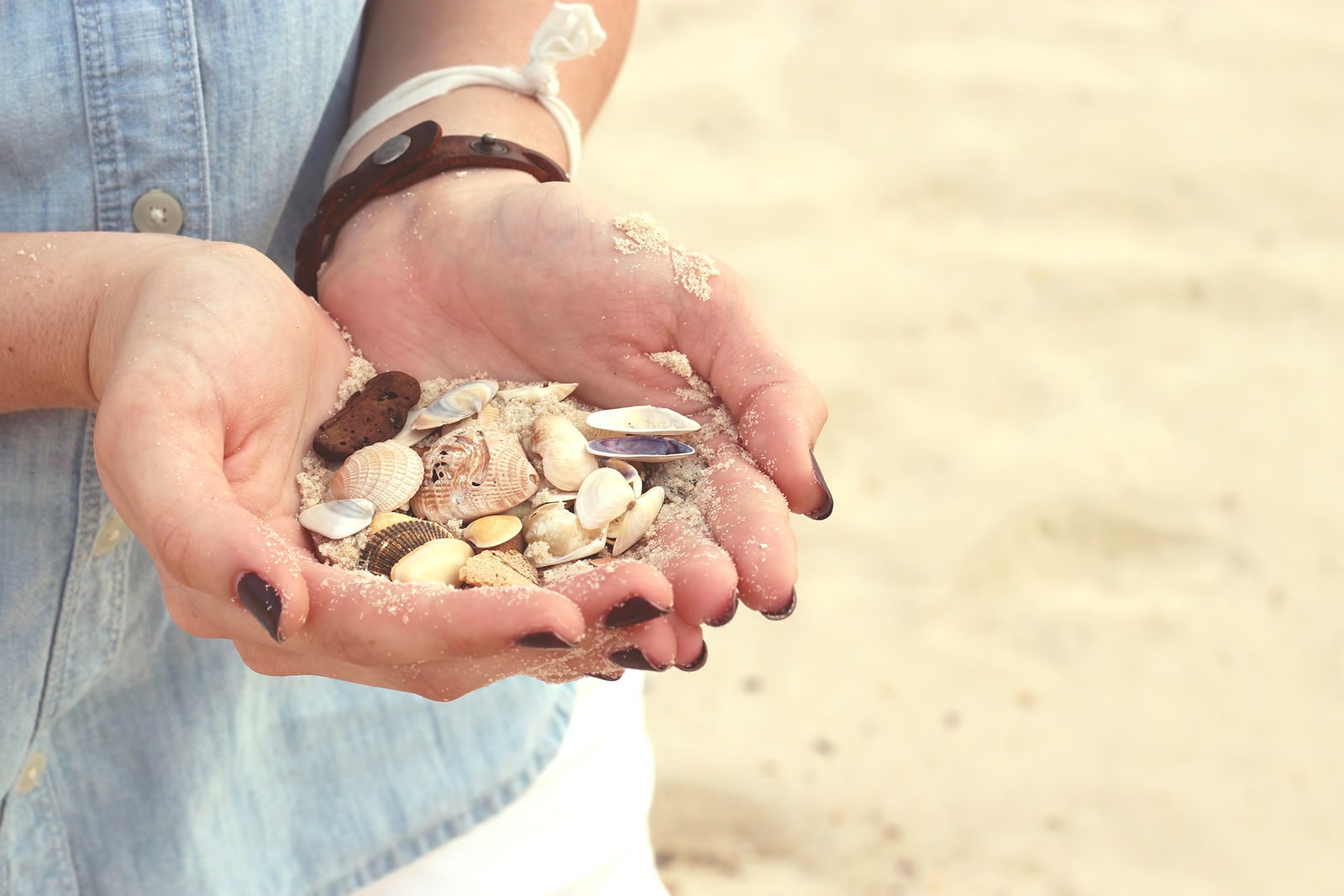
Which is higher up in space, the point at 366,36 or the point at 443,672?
the point at 366,36

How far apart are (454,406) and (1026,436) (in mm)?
1911

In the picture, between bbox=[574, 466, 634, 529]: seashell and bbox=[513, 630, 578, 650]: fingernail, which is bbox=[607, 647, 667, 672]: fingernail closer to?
bbox=[513, 630, 578, 650]: fingernail

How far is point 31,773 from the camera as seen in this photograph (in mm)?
1505

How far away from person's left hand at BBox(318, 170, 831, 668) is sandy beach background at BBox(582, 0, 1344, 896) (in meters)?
1.24

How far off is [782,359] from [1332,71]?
3756 mm

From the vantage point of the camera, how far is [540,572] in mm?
1403

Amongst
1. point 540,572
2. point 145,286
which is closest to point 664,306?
point 540,572

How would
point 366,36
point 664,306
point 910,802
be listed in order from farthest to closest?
point 910,802
point 366,36
point 664,306

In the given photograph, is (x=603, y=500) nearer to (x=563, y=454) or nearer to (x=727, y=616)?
(x=563, y=454)

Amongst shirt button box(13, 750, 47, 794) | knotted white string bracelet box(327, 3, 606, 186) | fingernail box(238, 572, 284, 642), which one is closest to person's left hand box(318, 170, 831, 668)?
knotted white string bracelet box(327, 3, 606, 186)

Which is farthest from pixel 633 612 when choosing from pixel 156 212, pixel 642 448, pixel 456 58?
pixel 456 58

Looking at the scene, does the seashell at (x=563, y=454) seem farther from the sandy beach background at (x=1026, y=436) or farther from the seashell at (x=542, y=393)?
the sandy beach background at (x=1026, y=436)

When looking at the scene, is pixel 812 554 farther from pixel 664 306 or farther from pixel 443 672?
pixel 443 672

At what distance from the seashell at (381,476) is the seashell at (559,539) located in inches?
7.2
